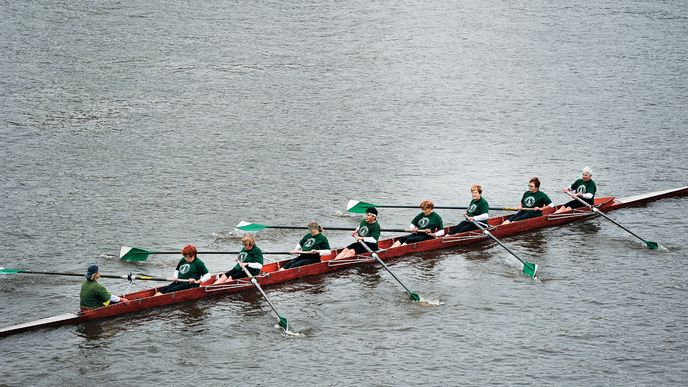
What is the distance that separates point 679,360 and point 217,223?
663 inches

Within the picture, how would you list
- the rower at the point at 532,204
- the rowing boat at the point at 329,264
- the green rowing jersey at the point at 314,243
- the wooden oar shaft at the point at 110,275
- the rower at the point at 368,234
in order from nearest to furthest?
1. the rowing boat at the point at 329,264
2. the wooden oar shaft at the point at 110,275
3. the green rowing jersey at the point at 314,243
4. the rower at the point at 368,234
5. the rower at the point at 532,204

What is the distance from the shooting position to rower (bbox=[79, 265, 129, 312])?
83.7ft

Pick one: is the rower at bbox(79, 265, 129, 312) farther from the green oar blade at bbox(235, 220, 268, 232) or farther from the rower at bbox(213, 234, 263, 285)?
the green oar blade at bbox(235, 220, 268, 232)

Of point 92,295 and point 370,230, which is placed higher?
point 370,230

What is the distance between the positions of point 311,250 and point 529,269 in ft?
22.5

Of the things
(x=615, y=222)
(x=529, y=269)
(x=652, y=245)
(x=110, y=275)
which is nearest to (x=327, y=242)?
(x=529, y=269)

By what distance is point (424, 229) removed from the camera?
3134 centimetres

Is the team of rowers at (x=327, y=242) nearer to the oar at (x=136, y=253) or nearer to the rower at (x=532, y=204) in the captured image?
the rower at (x=532, y=204)

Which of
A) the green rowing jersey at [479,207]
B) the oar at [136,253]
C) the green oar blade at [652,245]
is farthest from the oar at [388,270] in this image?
the green oar blade at [652,245]

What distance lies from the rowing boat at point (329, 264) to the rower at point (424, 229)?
22 centimetres

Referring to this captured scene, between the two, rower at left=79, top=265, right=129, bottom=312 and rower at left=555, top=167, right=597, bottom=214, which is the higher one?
rower at left=555, top=167, right=597, bottom=214

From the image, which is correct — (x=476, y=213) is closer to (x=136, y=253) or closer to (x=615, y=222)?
(x=615, y=222)

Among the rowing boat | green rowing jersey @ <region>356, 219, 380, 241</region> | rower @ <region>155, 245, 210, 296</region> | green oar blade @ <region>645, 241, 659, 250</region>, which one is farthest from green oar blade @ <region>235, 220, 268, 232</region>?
green oar blade @ <region>645, 241, 659, 250</region>

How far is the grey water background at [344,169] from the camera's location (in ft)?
81.9
